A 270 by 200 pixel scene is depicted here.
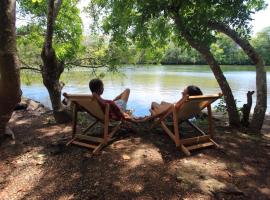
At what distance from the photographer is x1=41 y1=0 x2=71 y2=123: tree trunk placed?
6172mm

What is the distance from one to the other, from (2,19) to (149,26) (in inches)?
217

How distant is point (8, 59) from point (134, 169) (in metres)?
2.30

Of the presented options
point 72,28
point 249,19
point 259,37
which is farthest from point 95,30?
point 259,37

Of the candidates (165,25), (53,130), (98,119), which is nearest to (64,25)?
(165,25)

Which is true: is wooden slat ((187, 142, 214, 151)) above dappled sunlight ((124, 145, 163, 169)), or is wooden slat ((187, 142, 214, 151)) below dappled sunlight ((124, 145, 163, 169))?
above

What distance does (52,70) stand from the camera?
670cm

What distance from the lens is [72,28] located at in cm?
1059

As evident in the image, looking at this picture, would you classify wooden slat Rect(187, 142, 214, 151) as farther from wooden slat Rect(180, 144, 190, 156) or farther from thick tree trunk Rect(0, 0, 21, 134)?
thick tree trunk Rect(0, 0, 21, 134)

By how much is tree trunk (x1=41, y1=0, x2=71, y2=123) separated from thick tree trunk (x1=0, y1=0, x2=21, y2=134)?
57.5 inches

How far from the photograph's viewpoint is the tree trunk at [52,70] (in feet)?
20.2

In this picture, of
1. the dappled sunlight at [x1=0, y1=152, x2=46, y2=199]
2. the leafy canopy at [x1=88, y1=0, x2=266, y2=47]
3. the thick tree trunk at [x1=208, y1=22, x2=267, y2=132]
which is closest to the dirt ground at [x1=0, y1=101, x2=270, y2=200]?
the dappled sunlight at [x1=0, y1=152, x2=46, y2=199]

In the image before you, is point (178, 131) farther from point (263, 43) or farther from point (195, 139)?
point (263, 43)

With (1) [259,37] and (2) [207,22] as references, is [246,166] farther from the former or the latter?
(1) [259,37]

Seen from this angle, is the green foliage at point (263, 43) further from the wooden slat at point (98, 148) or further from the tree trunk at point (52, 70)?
the wooden slat at point (98, 148)
